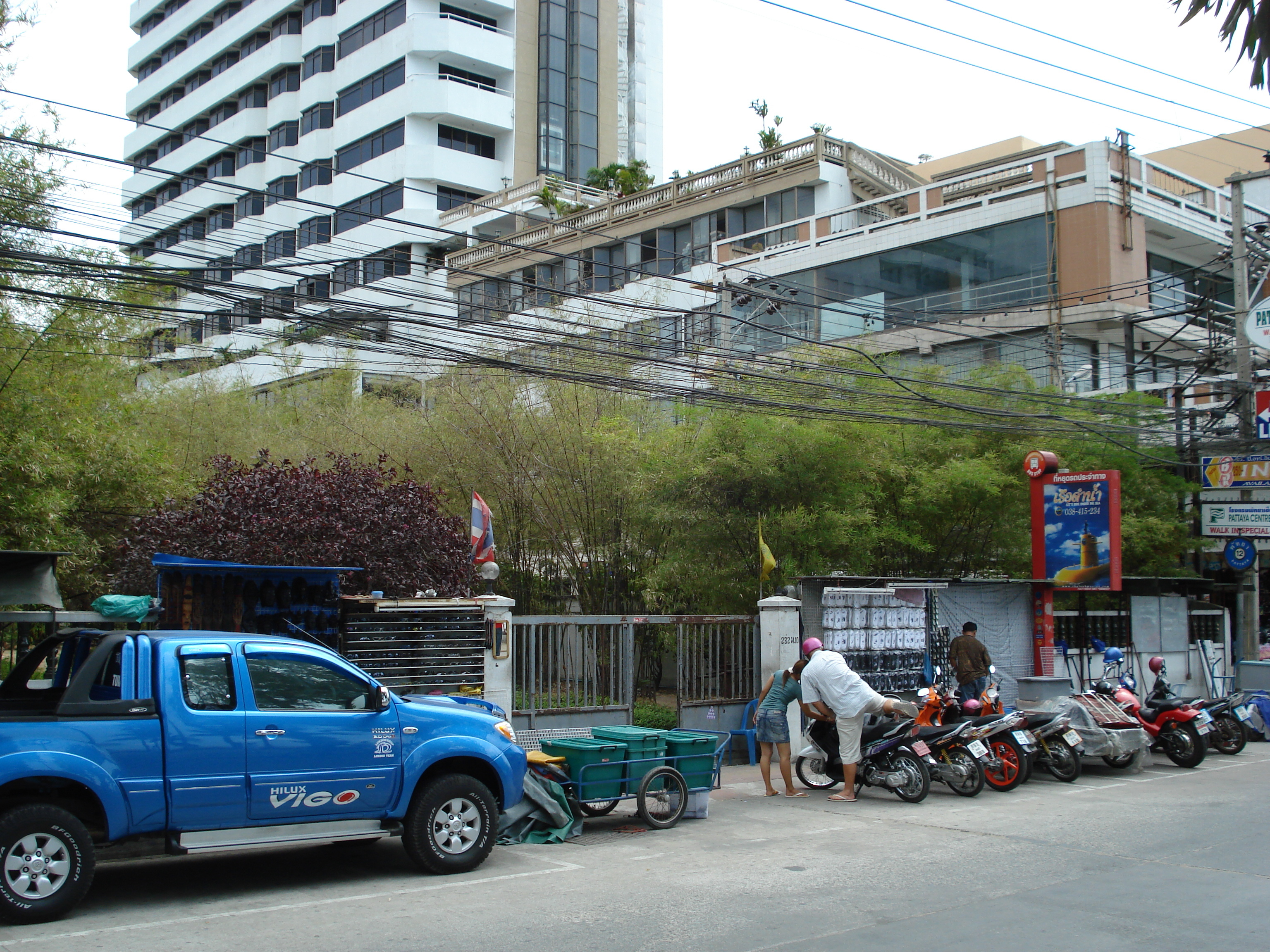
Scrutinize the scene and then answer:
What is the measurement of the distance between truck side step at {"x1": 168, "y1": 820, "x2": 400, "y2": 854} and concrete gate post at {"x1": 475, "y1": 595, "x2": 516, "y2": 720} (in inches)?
156

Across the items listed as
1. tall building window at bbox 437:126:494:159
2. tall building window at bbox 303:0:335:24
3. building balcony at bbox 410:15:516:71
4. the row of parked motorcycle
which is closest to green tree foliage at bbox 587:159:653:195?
tall building window at bbox 437:126:494:159

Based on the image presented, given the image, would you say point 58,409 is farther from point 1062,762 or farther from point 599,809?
point 1062,762

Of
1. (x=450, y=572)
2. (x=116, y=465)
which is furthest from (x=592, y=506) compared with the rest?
(x=116, y=465)

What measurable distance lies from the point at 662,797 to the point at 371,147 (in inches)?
1730

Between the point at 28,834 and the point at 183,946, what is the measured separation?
4.27 feet

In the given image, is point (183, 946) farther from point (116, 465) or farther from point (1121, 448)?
point (1121, 448)

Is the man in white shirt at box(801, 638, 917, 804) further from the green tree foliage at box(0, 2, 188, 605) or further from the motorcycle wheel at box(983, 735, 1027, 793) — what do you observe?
the green tree foliage at box(0, 2, 188, 605)

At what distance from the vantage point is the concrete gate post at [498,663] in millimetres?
12258

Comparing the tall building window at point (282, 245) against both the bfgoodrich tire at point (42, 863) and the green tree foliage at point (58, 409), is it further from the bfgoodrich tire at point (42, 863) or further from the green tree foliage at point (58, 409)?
the bfgoodrich tire at point (42, 863)

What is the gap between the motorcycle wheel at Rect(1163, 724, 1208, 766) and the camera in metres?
14.1

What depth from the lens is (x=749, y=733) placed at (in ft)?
46.4

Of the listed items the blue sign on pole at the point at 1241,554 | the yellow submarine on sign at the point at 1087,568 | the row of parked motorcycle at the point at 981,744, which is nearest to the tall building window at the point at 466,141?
the blue sign on pole at the point at 1241,554

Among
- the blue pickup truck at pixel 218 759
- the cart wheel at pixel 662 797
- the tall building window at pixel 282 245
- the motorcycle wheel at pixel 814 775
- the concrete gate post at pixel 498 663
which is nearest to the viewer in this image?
the blue pickup truck at pixel 218 759

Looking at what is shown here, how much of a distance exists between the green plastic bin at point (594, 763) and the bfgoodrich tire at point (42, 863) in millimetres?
4202
